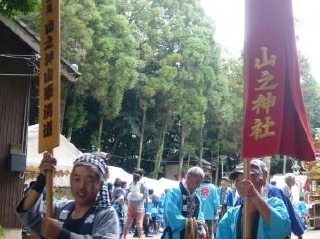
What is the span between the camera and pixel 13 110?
1222cm

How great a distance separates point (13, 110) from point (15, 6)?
21.8 feet

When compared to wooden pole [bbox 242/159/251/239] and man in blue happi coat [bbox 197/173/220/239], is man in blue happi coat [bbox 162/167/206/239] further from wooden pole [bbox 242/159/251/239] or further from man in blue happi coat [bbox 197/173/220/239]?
man in blue happi coat [bbox 197/173/220/239]

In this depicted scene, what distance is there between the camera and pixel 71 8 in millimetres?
22375

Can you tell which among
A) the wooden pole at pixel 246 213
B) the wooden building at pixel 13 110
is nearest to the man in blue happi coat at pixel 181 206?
the wooden pole at pixel 246 213

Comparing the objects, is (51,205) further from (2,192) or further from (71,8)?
(71,8)

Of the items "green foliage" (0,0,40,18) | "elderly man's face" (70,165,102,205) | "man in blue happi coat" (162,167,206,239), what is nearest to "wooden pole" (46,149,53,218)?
"elderly man's face" (70,165,102,205)

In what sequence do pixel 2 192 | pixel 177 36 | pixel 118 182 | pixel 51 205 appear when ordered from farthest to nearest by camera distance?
1. pixel 177 36
2. pixel 118 182
3. pixel 2 192
4. pixel 51 205

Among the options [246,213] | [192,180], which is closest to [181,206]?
[192,180]

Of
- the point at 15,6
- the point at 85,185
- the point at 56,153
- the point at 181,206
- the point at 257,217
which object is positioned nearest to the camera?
the point at 85,185

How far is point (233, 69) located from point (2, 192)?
3298cm

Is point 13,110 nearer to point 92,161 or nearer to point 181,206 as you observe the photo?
point 181,206

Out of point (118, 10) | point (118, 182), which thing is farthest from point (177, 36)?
point (118, 182)

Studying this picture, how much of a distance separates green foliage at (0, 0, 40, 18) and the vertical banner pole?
1.48 meters

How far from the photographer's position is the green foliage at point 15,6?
5.83m
